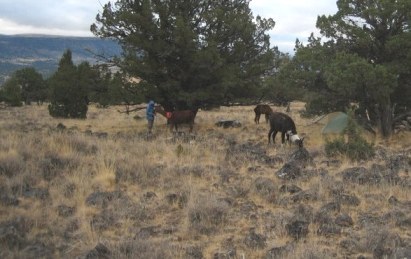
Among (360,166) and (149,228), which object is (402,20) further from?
(149,228)

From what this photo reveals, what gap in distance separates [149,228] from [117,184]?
3.14 meters

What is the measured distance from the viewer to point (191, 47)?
22141 mm

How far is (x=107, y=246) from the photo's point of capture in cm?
660

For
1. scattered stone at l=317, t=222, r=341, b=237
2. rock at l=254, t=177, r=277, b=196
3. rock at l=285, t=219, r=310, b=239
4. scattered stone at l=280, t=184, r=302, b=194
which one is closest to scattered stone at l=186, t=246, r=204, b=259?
rock at l=285, t=219, r=310, b=239

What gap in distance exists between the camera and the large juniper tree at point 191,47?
73.4 feet

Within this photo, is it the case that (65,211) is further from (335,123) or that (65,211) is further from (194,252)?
(335,123)

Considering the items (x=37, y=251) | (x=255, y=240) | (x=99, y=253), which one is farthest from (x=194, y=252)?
(x=37, y=251)

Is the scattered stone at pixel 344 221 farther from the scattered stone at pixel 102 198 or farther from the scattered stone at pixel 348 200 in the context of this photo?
the scattered stone at pixel 102 198

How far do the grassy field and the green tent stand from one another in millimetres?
5424

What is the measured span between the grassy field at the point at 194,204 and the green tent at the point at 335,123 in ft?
17.8

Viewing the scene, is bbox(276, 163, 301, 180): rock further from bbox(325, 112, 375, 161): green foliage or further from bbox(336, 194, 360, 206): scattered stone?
bbox(325, 112, 375, 161): green foliage

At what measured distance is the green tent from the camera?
19.8 m

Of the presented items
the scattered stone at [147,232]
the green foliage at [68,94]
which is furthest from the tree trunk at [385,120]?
the green foliage at [68,94]

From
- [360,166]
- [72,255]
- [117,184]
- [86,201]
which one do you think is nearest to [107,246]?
[72,255]
